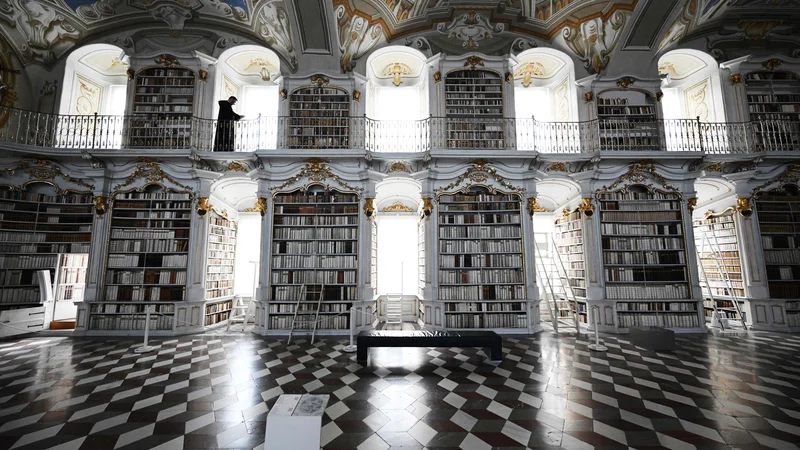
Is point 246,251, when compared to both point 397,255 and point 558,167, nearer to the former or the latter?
point 397,255

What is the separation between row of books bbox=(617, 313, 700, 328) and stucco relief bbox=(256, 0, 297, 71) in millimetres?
7944

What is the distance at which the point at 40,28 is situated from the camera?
652 centimetres

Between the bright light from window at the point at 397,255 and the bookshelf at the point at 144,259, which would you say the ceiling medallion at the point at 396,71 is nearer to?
the bright light from window at the point at 397,255

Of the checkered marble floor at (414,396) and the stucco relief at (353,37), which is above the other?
the stucco relief at (353,37)

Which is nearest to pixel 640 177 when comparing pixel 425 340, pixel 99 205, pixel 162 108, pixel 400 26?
pixel 425 340

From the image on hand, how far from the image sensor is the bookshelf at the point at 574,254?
670cm

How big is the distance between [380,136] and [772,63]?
8.22m

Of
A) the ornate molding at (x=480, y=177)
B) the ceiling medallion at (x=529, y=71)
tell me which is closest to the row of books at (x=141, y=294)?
the ornate molding at (x=480, y=177)

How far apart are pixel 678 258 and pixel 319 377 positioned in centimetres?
662

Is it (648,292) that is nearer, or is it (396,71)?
(648,292)

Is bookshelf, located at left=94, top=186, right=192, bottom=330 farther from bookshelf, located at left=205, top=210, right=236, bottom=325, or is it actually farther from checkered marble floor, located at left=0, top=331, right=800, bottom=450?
checkered marble floor, located at left=0, top=331, right=800, bottom=450

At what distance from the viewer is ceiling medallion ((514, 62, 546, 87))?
304 inches

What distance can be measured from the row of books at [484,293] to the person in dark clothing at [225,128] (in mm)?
4850

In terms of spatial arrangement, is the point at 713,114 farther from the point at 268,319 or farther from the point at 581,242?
the point at 268,319
